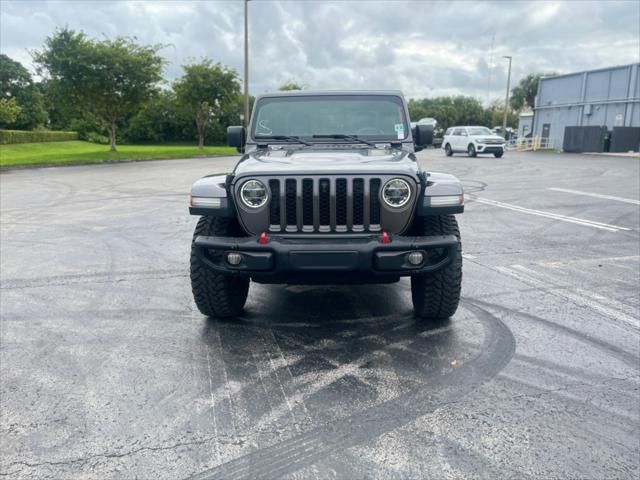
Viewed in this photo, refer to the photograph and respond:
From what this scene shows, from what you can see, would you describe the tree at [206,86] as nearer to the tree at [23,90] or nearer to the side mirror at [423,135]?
the tree at [23,90]

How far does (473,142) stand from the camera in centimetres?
2802

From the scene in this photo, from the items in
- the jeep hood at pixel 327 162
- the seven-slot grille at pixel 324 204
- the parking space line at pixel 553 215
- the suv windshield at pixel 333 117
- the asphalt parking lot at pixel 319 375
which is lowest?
the asphalt parking lot at pixel 319 375

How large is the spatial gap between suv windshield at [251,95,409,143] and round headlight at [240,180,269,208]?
1.50 m

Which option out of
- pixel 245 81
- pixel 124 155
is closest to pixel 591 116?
pixel 245 81

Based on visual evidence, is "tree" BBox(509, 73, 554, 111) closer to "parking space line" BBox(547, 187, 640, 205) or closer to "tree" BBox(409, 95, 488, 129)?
"tree" BBox(409, 95, 488, 129)

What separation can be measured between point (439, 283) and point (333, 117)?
2.09 meters

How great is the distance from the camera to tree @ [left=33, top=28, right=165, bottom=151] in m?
25.7

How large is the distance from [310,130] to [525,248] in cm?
365

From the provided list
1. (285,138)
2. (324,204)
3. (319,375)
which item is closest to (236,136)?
(285,138)

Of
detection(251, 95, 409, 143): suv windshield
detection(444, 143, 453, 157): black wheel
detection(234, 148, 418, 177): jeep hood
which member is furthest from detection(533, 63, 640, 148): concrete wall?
detection(234, 148, 418, 177): jeep hood

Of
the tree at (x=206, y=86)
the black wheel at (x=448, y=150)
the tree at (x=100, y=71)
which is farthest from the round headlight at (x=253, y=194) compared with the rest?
the tree at (x=206, y=86)

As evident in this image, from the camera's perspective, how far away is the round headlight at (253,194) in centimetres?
375

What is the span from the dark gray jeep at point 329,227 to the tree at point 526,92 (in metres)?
76.0

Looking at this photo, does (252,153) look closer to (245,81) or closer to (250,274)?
(250,274)
